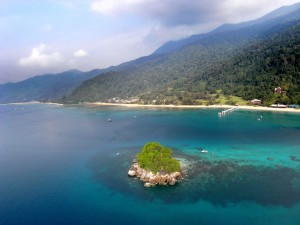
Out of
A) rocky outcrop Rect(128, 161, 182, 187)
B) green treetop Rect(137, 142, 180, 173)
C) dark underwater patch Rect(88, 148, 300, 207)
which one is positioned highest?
green treetop Rect(137, 142, 180, 173)

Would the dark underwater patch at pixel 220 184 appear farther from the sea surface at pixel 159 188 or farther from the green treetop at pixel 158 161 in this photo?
the green treetop at pixel 158 161

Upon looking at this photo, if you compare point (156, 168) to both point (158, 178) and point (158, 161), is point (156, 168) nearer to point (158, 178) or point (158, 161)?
point (158, 161)

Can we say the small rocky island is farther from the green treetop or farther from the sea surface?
the sea surface

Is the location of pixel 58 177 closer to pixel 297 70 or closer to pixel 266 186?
pixel 266 186

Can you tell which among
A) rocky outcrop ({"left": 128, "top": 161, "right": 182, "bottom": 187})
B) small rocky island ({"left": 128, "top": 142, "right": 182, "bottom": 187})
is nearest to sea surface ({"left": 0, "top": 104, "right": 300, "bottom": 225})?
rocky outcrop ({"left": 128, "top": 161, "right": 182, "bottom": 187})

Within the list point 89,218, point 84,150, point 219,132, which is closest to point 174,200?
point 89,218

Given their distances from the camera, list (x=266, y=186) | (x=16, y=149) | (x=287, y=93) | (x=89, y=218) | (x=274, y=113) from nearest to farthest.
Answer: (x=89, y=218) < (x=266, y=186) < (x=16, y=149) < (x=274, y=113) < (x=287, y=93)
